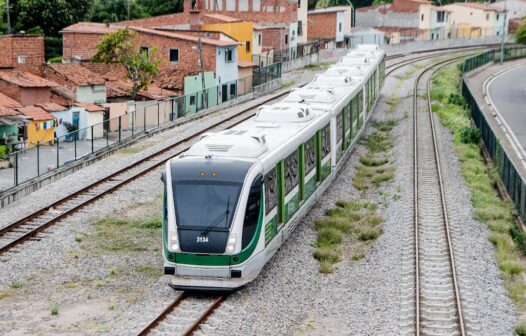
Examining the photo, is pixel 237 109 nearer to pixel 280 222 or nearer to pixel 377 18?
pixel 280 222

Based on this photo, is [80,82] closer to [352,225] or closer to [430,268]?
[352,225]

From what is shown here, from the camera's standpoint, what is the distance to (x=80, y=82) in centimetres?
5138

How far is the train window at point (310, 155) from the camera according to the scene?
20922mm

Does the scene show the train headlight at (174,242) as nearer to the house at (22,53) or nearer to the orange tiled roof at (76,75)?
the orange tiled roof at (76,75)

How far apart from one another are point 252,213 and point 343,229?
569cm

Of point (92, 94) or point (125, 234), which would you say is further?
point (92, 94)

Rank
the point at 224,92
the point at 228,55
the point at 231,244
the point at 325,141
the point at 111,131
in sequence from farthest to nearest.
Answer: the point at 228,55, the point at 224,92, the point at 111,131, the point at 325,141, the point at 231,244

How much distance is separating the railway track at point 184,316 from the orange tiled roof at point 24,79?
34898 mm

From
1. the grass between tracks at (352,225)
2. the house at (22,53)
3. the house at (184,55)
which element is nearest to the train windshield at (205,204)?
the grass between tracks at (352,225)

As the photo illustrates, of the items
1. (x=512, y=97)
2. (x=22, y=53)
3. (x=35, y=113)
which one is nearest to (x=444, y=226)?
(x=35, y=113)

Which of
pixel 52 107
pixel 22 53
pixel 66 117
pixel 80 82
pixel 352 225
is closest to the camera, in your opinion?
pixel 352 225

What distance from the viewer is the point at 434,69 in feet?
231

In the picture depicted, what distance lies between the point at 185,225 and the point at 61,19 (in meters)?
72.1

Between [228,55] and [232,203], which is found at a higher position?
[228,55]
